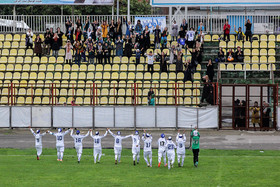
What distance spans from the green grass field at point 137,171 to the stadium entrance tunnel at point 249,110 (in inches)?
313

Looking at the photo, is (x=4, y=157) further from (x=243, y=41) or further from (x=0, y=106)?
(x=243, y=41)

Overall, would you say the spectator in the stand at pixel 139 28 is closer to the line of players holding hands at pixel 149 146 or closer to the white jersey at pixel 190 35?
the white jersey at pixel 190 35

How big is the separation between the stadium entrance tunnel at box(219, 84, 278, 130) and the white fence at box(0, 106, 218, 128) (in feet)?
3.61

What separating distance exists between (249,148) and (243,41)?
14.6 m

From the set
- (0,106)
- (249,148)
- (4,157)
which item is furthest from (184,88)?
(4,157)

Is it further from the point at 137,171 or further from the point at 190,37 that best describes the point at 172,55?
the point at 137,171

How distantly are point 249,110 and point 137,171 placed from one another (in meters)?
15.8

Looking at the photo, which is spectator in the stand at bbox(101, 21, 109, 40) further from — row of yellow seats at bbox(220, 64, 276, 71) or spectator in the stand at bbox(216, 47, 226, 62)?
row of yellow seats at bbox(220, 64, 276, 71)

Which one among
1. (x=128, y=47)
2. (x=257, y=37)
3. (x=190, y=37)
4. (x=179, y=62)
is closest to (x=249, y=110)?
(x=179, y=62)

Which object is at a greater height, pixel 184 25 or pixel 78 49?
pixel 184 25

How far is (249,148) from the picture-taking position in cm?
3250

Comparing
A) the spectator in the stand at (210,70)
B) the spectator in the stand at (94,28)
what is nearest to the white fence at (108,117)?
the spectator in the stand at (210,70)

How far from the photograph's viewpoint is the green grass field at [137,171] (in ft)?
76.6

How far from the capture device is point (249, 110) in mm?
39406
